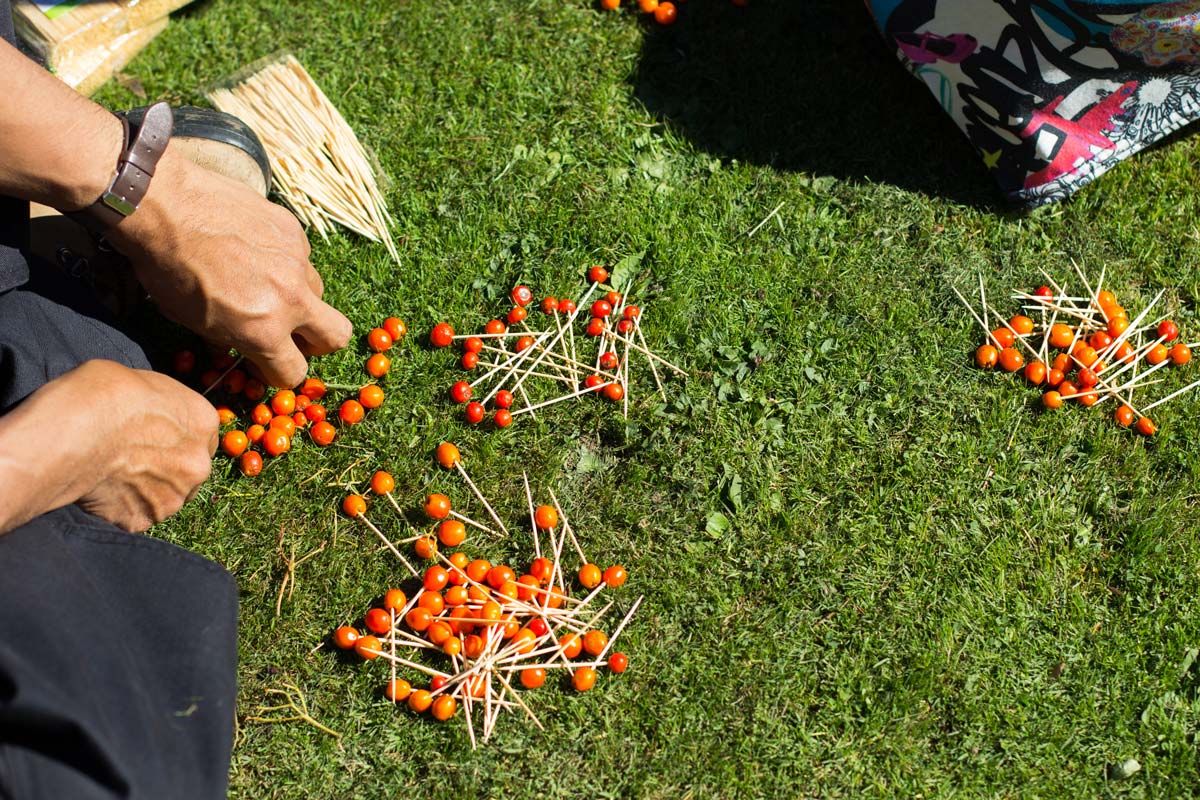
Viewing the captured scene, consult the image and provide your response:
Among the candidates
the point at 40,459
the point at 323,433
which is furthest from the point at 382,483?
the point at 40,459

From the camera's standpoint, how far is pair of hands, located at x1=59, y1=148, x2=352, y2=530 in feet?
8.73

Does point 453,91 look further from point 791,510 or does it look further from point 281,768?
point 281,768

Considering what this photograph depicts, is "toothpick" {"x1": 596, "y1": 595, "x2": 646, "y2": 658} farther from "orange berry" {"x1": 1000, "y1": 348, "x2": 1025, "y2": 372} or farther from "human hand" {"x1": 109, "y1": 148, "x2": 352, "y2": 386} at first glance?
"orange berry" {"x1": 1000, "y1": 348, "x2": 1025, "y2": 372}

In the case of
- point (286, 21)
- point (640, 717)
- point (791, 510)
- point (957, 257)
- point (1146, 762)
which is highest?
point (286, 21)

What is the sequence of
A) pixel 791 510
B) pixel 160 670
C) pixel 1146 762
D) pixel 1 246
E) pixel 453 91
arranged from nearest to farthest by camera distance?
pixel 160 670 → pixel 1 246 → pixel 1146 762 → pixel 791 510 → pixel 453 91

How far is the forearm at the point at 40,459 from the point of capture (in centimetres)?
233

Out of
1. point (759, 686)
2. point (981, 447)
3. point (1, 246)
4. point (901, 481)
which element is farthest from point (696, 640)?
point (1, 246)

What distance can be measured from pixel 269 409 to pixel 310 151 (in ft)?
3.98

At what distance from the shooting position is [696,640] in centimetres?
340

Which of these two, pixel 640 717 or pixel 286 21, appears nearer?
pixel 640 717

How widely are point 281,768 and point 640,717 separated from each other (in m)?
1.29

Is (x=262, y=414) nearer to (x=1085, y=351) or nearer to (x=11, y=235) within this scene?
(x=11, y=235)

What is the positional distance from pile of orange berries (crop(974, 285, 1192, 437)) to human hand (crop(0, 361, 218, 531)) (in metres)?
3.06

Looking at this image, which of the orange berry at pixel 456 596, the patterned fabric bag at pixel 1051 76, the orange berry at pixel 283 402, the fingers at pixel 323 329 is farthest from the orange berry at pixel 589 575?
the patterned fabric bag at pixel 1051 76
